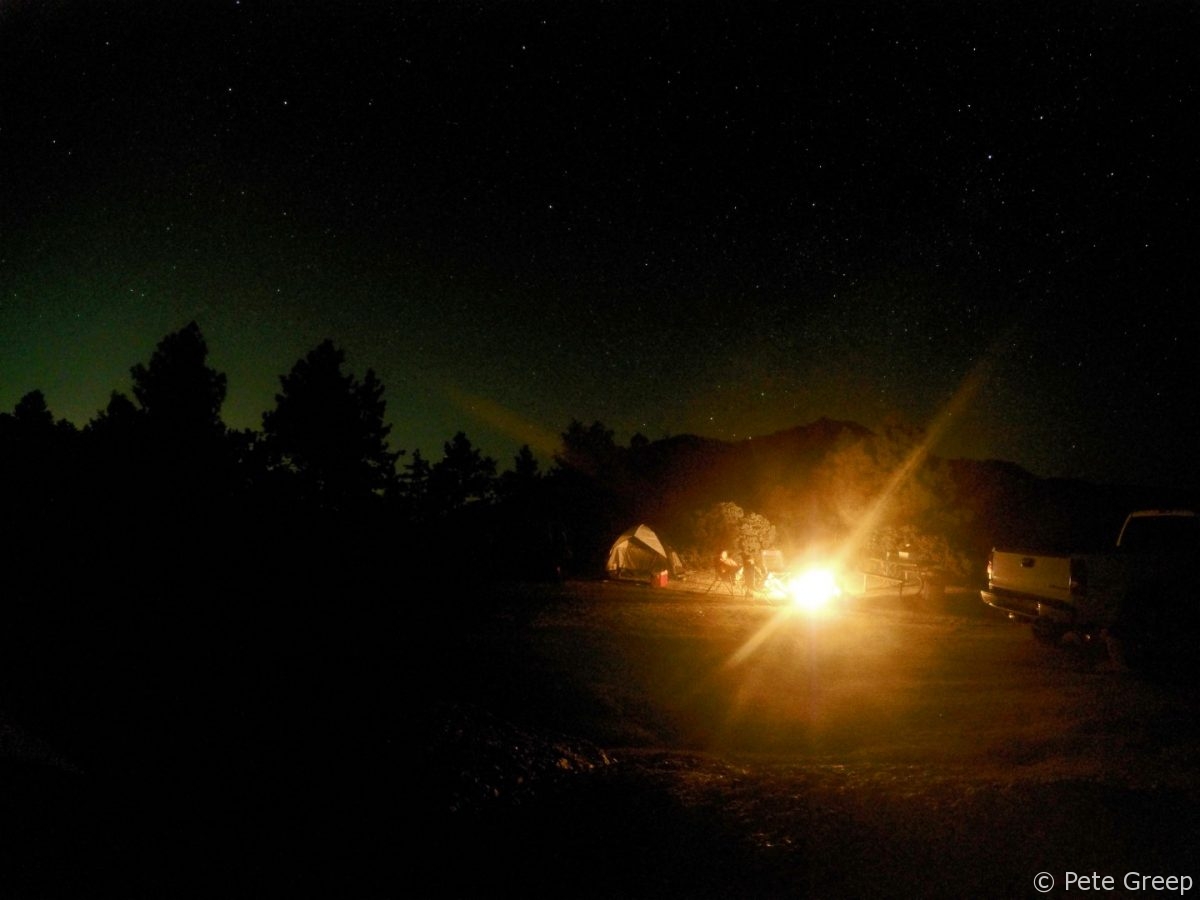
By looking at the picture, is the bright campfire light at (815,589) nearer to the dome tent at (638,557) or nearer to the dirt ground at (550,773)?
the dome tent at (638,557)

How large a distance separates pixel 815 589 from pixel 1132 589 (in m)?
12.1

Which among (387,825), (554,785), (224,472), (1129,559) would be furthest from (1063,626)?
(224,472)

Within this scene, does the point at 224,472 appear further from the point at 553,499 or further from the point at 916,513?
the point at 553,499

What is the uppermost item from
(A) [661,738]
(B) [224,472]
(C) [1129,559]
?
(B) [224,472]

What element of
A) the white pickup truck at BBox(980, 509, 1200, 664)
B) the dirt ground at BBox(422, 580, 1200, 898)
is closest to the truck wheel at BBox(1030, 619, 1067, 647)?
the dirt ground at BBox(422, 580, 1200, 898)

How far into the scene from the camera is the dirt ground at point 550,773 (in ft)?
13.3

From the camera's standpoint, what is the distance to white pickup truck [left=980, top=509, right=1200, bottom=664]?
8766 millimetres

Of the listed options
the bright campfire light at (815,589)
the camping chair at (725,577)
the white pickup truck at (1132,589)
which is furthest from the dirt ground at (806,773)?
the camping chair at (725,577)

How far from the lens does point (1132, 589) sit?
9203mm

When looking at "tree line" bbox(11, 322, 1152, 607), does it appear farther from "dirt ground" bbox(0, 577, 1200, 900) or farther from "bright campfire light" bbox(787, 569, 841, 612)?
"bright campfire light" bbox(787, 569, 841, 612)

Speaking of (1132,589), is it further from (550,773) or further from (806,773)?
(550,773)

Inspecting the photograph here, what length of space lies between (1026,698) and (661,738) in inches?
184

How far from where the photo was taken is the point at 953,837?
4.38m

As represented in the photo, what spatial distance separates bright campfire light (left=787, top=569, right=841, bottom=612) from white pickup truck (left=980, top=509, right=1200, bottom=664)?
383 inches
